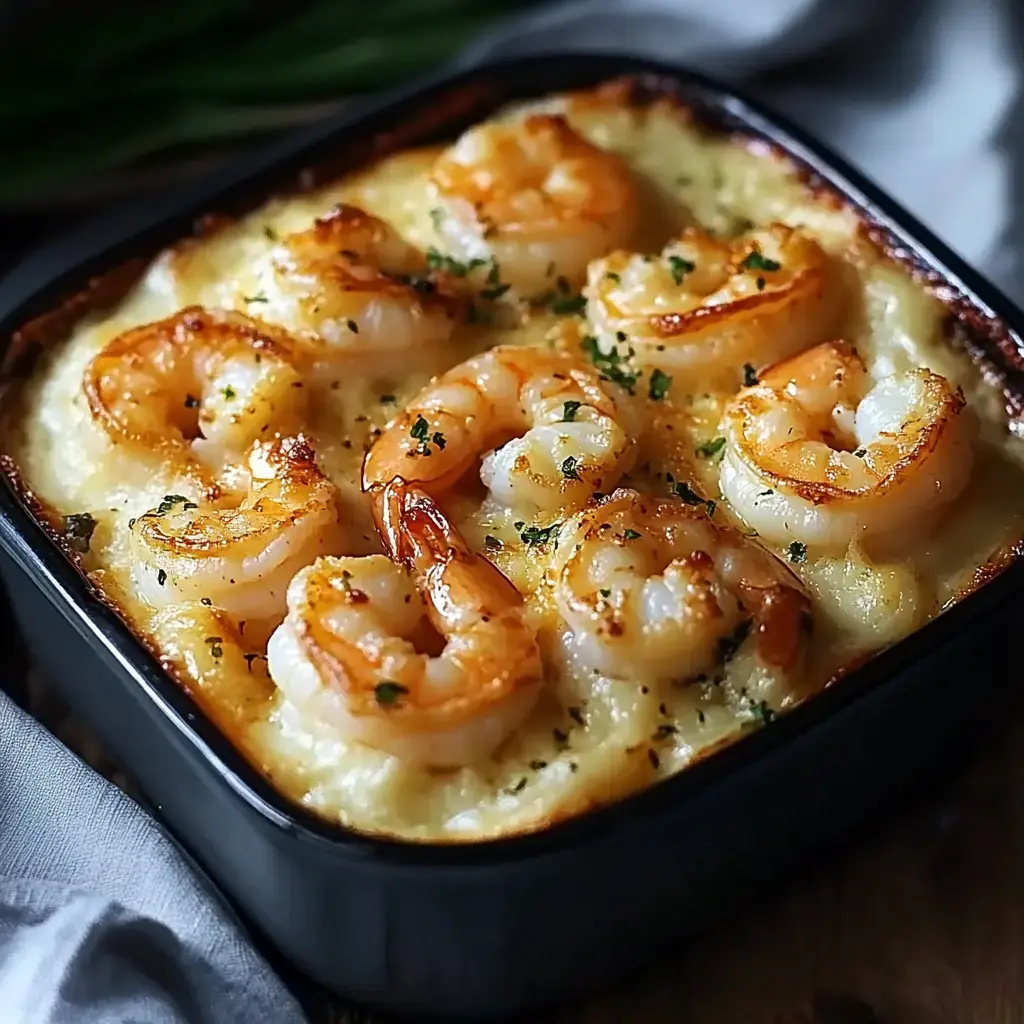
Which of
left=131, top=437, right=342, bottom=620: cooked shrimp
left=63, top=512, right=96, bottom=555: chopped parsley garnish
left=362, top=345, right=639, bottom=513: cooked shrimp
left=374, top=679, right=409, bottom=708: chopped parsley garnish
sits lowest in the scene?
left=362, top=345, right=639, bottom=513: cooked shrimp

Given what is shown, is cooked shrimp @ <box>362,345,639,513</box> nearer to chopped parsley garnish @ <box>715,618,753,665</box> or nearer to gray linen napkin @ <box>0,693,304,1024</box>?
chopped parsley garnish @ <box>715,618,753,665</box>

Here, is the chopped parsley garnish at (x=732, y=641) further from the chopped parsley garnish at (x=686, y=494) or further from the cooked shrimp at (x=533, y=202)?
the cooked shrimp at (x=533, y=202)

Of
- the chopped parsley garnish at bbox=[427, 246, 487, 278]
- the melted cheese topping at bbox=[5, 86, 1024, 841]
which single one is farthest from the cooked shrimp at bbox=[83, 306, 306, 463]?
the chopped parsley garnish at bbox=[427, 246, 487, 278]

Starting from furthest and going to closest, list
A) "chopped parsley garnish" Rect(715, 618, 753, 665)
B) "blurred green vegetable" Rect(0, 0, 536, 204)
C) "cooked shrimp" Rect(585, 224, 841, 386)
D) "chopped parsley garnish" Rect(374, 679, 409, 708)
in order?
"blurred green vegetable" Rect(0, 0, 536, 204) < "cooked shrimp" Rect(585, 224, 841, 386) < "chopped parsley garnish" Rect(715, 618, 753, 665) < "chopped parsley garnish" Rect(374, 679, 409, 708)

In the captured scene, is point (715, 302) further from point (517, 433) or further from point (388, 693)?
point (388, 693)

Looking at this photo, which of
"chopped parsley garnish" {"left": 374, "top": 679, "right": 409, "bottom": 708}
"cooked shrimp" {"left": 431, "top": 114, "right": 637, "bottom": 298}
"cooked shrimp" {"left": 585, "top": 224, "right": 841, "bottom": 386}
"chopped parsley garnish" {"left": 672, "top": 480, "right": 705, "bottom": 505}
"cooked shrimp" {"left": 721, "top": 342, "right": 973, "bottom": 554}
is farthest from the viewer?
"cooked shrimp" {"left": 431, "top": 114, "right": 637, "bottom": 298}

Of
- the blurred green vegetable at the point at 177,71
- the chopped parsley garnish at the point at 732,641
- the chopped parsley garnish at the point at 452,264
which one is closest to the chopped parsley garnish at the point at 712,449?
the chopped parsley garnish at the point at 732,641

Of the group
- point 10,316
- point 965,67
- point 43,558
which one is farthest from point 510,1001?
point 965,67
